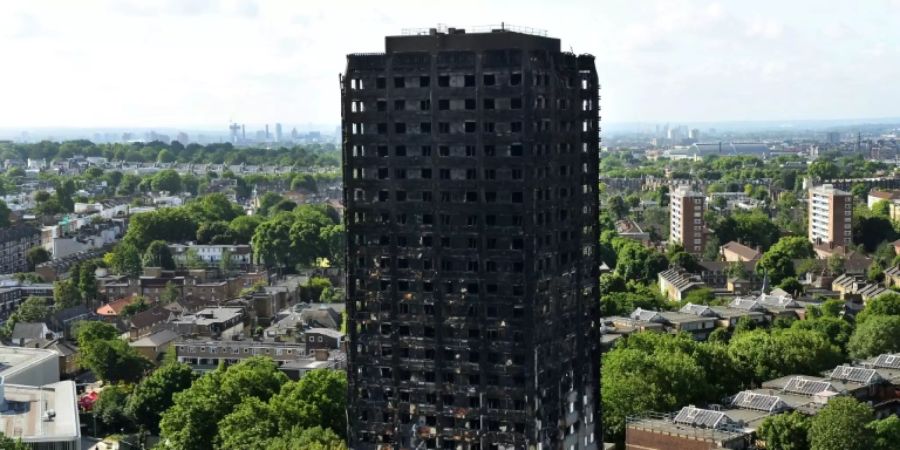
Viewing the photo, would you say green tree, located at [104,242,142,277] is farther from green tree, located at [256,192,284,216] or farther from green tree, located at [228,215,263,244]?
green tree, located at [256,192,284,216]

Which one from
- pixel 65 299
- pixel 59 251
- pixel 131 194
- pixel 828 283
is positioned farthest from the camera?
pixel 131 194

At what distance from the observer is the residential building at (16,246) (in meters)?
120

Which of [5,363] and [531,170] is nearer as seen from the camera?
[531,170]

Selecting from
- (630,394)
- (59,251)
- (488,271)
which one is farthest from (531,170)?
(59,251)

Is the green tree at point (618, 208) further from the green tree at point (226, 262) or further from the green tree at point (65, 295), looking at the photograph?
the green tree at point (65, 295)

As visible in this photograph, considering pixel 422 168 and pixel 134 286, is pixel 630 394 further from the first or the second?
pixel 134 286

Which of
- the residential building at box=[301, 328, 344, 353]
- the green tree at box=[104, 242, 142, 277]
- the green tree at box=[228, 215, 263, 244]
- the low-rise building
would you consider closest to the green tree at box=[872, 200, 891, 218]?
the low-rise building

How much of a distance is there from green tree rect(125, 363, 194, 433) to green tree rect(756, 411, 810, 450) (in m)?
30.6

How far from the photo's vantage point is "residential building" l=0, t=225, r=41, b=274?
120 m

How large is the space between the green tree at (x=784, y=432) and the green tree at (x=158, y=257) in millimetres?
74720

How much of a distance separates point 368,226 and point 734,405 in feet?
79.8

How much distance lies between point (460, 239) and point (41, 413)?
1022 inches

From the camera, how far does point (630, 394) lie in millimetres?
58031

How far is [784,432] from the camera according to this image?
5169 centimetres
